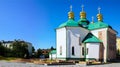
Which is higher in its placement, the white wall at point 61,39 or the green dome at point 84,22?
the green dome at point 84,22

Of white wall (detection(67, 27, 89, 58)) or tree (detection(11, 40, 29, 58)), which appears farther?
tree (detection(11, 40, 29, 58))

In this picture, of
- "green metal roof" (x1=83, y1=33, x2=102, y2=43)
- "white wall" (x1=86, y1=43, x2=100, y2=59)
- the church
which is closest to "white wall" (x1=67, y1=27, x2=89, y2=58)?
the church

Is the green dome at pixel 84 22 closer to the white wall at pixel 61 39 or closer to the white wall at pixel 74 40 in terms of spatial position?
the white wall at pixel 74 40

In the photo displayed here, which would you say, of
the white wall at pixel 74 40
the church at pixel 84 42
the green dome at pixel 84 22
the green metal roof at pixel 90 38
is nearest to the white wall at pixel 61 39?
the church at pixel 84 42

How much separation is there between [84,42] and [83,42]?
0.73 metres

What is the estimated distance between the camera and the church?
49.7 m

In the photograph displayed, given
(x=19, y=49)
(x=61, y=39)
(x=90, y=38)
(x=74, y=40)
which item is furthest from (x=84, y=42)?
(x=19, y=49)

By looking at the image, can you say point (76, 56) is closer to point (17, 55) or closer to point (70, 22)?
point (70, 22)

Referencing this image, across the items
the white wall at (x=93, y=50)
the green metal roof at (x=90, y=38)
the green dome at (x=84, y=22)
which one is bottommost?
the white wall at (x=93, y=50)

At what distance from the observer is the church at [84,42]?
163ft

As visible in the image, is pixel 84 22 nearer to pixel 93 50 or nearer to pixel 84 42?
pixel 84 42

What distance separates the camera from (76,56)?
168 feet

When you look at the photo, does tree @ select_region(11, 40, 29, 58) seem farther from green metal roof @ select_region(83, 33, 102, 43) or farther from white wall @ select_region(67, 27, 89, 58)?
green metal roof @ select_region(83, 33, 102, 43)

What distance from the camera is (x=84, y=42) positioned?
165 feet
